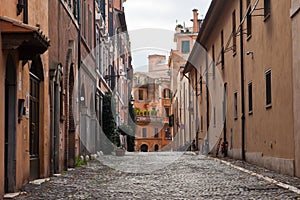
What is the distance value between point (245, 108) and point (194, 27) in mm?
54013

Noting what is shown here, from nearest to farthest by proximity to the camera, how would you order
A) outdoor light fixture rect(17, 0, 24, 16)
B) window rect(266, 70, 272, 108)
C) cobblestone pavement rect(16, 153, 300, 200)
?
cobblestone pavement rect(16, 153, 300, 200) < outdoor light fixture rect(17, 0, 24, 16) < window rect(266, 70, 272, 108)

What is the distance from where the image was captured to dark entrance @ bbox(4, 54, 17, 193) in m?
10.1

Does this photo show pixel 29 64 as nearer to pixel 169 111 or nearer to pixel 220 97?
pixel 220 97

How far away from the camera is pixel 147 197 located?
32.1ft

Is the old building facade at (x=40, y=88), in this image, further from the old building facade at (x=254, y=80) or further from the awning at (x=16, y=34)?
the old building facade at (x=254, y=80)

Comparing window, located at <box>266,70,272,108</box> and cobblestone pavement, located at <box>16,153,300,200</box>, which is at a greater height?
window, located at <box>266,70,272,108</box>

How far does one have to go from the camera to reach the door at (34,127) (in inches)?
496

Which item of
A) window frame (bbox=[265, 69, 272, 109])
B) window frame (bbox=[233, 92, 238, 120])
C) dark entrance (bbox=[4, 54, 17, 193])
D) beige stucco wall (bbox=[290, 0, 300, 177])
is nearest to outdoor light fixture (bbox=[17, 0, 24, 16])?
dark entrance (bbox=[4, 54, 17, 193])

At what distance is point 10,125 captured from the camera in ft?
33.8

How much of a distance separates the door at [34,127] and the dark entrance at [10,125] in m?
2.02

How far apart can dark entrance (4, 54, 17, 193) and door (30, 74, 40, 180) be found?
79.5 inches

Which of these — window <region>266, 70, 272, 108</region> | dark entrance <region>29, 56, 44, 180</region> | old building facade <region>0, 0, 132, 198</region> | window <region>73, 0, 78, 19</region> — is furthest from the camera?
window <region>73, 0, 78, 19</region>

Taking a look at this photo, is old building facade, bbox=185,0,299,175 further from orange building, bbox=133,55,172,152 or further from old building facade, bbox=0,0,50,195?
orange building, bbox=133,55,172,152

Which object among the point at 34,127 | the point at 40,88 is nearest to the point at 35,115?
the point at 34,127
